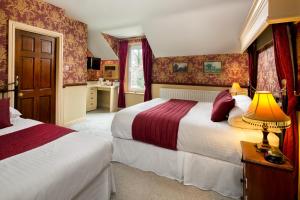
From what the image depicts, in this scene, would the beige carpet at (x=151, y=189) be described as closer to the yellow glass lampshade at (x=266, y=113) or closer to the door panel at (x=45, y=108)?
the yellow glass lampshade at (x=266, y=113)

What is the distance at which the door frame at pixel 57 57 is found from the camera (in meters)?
2.97

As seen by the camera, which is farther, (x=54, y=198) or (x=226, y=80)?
(x=226, y=80)

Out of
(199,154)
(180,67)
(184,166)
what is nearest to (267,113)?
(199,154)

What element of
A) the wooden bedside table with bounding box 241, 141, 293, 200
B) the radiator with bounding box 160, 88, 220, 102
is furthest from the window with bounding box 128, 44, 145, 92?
the wooden bedside table with bounding box 241, 141, 293, 200

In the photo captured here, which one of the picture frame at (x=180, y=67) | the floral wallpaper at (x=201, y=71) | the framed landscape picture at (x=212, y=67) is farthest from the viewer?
the picture frame at (x=180, y=67)

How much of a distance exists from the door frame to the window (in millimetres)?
2524

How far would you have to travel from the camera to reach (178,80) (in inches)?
201

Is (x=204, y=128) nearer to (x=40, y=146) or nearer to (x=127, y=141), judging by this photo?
(x=127, y=141)

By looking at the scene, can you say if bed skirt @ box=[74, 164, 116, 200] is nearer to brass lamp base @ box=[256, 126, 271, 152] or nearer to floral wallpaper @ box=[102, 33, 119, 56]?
brass lamp base @ box=[256, 126, 271, 152]

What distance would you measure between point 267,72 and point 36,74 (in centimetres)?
407

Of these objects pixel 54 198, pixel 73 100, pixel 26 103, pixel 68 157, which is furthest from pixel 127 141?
pixel 73 100

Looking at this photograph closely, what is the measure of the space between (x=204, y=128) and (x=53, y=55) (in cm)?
345

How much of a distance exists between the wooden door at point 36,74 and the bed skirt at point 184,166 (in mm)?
2029

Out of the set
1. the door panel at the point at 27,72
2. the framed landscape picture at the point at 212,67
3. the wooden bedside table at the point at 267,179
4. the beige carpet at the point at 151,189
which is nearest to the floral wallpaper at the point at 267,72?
the wooden bedside table at the point at 267,179
